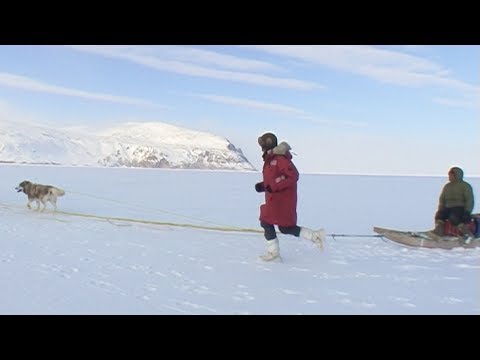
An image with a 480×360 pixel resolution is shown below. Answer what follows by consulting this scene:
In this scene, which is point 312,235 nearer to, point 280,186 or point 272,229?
point 272,229

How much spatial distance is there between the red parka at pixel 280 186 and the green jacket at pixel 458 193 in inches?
104

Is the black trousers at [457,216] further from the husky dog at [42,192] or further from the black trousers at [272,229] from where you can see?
the husky dog at [42,192]

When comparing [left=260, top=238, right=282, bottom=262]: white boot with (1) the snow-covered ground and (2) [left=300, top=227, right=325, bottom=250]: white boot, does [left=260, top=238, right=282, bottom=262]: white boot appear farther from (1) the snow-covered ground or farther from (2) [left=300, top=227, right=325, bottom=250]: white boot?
(2) [left=300, top=227, right=325, bottom=250]: white boot

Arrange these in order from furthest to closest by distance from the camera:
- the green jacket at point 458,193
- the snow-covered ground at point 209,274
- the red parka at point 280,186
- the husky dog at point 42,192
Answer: the husky dog at point 42,192
the green jacket at point 458,193
the red parka at point 280,186
the snow-covered ground at point 209,274

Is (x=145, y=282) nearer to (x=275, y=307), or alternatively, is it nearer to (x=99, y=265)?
(x=99, y=265)

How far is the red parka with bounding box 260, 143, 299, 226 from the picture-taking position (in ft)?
16.0

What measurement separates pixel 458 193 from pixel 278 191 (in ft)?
9.56

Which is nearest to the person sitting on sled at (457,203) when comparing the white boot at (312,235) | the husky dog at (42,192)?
the white boot at (312,235)

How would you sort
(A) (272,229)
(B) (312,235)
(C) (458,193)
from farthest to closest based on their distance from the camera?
(C) (458,193) < (B) (312,235) < (A) (272,229)

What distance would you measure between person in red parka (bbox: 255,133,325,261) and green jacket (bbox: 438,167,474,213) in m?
2.42

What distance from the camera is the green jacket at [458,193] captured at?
607 centimetres

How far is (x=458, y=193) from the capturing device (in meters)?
6.13

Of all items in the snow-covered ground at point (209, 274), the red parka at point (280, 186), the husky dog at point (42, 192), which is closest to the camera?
the snow-covered ground at point (209, 274)

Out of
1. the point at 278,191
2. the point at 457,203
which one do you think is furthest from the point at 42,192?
the point at 457,203
